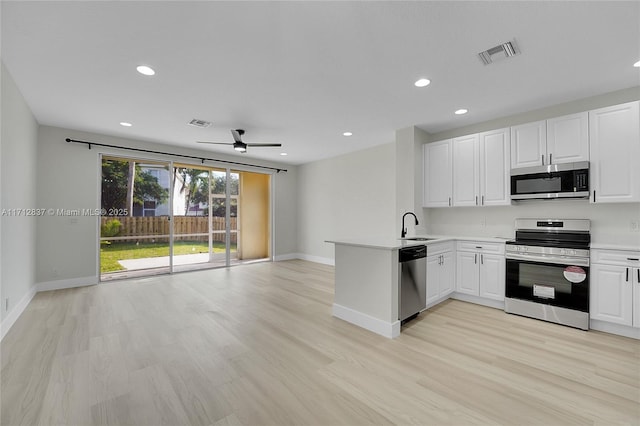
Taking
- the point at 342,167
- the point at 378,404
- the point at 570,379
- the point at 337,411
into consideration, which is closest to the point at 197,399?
the point at 337,411

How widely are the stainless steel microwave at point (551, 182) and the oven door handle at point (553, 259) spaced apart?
76 cm

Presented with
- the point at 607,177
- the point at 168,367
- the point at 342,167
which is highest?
the point at 342,167

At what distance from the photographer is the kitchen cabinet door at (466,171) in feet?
13.3

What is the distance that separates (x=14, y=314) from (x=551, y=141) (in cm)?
689

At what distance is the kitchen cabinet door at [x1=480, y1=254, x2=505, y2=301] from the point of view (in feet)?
11.9

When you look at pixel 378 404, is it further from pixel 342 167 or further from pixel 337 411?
pixel 342 167

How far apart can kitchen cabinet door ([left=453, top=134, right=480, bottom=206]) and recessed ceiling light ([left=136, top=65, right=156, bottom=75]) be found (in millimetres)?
4146

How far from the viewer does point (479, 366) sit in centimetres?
Answer: 227

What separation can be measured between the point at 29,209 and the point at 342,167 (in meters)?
5.65

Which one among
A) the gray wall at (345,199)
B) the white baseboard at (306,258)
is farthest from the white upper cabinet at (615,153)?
the white baseboard at (306,258)

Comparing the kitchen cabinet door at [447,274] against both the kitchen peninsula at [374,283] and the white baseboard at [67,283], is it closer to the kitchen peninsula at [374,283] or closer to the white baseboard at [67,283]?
the kitchen peninsula at [374,283]

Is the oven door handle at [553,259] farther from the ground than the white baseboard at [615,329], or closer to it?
farther from the ground

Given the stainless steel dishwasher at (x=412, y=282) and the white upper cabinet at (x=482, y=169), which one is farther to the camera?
the white upper cabinet at (x=482, y=169)

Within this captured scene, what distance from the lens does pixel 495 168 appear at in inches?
153
